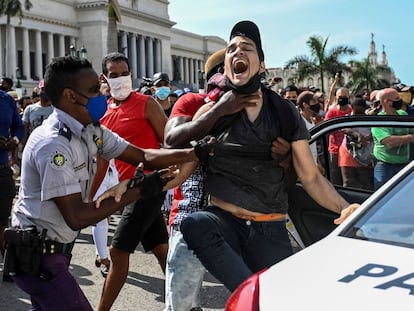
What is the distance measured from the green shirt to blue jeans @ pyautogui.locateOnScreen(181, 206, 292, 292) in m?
1.57

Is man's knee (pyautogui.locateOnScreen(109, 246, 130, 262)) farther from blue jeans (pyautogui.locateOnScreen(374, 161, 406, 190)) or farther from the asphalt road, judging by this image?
blue jeans (pyautogui.locateOnScreen(374, 161, 406, 190))

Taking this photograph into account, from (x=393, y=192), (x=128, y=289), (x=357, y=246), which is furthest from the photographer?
(x=128, y=289)

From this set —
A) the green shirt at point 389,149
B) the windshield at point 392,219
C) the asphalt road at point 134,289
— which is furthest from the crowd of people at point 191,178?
the asphalt road at point 134,289

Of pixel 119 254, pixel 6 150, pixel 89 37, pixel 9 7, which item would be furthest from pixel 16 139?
pixel 89 37

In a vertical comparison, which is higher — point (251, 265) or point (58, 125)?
point (58, 125)

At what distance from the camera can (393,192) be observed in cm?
255

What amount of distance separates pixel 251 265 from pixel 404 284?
1.38 metres

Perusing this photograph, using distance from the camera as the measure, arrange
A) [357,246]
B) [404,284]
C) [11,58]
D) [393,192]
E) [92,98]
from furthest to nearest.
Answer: [11,58], [92,98], [393,192], [357,246], [404,284]

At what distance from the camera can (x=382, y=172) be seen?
16.4 ft

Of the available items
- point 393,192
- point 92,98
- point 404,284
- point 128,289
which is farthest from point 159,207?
point 404,284

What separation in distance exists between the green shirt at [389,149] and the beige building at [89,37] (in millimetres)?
40868

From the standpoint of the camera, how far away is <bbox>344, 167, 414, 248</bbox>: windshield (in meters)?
2.36

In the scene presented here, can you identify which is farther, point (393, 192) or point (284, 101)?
point (284, 101)

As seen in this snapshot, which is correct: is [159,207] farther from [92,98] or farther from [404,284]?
[404,284]
